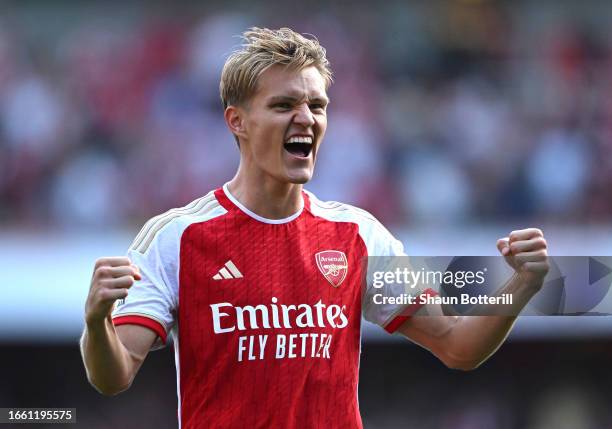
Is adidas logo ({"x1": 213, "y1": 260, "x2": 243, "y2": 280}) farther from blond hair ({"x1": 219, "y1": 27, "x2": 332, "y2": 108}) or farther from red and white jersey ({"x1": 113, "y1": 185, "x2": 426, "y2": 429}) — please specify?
blond hair ({"x1": 219, "y1": 27, "x2": 332, "y2": 108})

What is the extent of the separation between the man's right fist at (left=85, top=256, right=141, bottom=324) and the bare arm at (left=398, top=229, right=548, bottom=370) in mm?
1121

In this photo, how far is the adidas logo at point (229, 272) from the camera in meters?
3.80

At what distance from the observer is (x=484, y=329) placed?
380cm

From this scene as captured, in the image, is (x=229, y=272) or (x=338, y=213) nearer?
(x=229, y=272)

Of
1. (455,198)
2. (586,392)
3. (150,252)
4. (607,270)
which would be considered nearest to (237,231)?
(150,252)

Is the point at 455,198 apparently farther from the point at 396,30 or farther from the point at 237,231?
the point at 237,231

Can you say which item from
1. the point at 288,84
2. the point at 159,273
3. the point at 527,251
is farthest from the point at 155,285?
the point at 527,251

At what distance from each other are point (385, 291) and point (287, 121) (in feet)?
2.29

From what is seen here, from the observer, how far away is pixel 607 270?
471 cm

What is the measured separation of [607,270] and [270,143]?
5.54 ft

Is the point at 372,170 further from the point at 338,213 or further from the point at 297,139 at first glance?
the point at 297,139

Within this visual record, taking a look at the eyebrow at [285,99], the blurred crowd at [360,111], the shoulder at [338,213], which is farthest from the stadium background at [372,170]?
the eyebrow at [285,99]

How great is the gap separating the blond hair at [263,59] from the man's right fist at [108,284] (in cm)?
91

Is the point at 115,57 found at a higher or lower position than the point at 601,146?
higher
